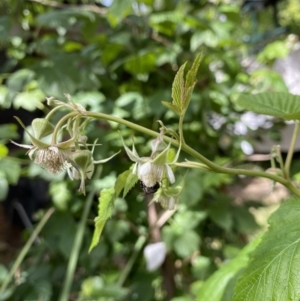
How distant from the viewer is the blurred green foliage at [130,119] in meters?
0.83

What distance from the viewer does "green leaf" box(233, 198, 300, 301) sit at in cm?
26

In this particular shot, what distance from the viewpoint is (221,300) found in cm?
41

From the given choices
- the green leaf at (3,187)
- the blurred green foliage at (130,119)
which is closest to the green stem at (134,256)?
the blurred green foliage at (130,119)

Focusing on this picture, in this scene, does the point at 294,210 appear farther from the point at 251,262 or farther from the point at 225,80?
the point at 225,80

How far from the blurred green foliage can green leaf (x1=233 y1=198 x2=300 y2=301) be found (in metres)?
0.49

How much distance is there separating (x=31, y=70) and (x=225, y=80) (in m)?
0.45

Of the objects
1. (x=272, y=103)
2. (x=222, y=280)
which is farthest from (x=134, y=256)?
(x=272, y=103)

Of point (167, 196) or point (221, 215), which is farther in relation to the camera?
point (221, 215)

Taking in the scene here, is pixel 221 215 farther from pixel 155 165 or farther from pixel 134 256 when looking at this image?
pixel 155 165

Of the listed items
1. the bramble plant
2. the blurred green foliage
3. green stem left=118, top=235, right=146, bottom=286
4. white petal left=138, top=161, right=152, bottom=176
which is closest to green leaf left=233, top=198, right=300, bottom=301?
the bramble plant

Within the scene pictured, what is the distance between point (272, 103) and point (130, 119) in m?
0.55

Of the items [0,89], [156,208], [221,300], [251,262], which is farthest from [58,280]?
[251,262]

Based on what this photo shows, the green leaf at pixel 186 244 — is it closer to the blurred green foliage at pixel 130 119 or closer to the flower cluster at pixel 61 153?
the blurred green foliage at pixel 130 119

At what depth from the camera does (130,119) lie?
90cm
